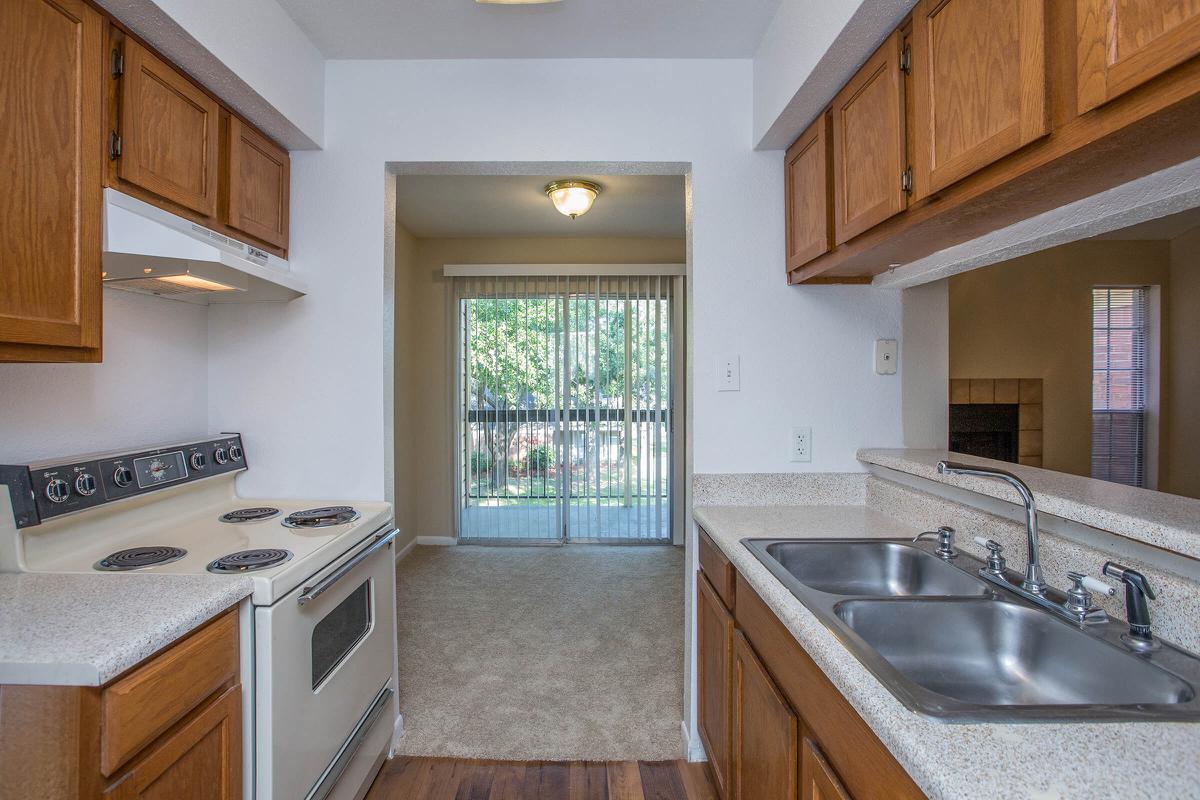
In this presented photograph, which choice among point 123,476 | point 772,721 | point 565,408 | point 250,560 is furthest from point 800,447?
point 565,408

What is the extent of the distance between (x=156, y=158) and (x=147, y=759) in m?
1.34

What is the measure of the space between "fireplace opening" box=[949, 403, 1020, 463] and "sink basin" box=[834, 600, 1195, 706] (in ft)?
8.14

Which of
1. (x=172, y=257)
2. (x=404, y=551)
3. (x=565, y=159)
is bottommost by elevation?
(x=404, y=551)

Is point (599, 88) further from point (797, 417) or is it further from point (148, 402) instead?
point (148, 402)

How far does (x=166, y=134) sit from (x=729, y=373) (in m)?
1.75

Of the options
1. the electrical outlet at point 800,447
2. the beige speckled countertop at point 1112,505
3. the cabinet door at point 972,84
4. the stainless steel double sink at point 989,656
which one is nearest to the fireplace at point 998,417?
the electrical outlet at point 800,447

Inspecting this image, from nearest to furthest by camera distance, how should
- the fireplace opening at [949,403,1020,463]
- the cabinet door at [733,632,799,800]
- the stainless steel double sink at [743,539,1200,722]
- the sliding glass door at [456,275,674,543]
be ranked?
the stainless steel double sink at [743,539,1200,722]
the cabinet door at [733,632,799,800]
the fireplace opening at [949,403,1020,463]
the sliding glass door at [456,275,674,543]

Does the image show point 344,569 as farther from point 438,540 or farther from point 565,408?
point 438,540

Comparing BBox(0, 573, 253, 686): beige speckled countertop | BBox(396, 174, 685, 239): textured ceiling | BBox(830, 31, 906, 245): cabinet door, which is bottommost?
BBox(0, 573, 253, 686): beige speckled countertop

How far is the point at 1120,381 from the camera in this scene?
266 centimetres

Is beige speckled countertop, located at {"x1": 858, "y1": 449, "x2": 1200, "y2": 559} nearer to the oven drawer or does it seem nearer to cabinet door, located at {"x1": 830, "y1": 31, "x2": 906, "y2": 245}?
cabinet door, located at {"x1": 830, "y1": 31, "x2": 906, "y2": 245}

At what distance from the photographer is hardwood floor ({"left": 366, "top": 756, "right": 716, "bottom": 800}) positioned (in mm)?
1843

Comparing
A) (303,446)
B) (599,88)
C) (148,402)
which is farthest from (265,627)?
(599,88)

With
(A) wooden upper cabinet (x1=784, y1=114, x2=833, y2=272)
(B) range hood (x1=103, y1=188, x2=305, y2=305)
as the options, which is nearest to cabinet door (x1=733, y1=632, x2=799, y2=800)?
(A) wooden upper cabinet (x1=784, y1=114, x2=833, y2=272)
